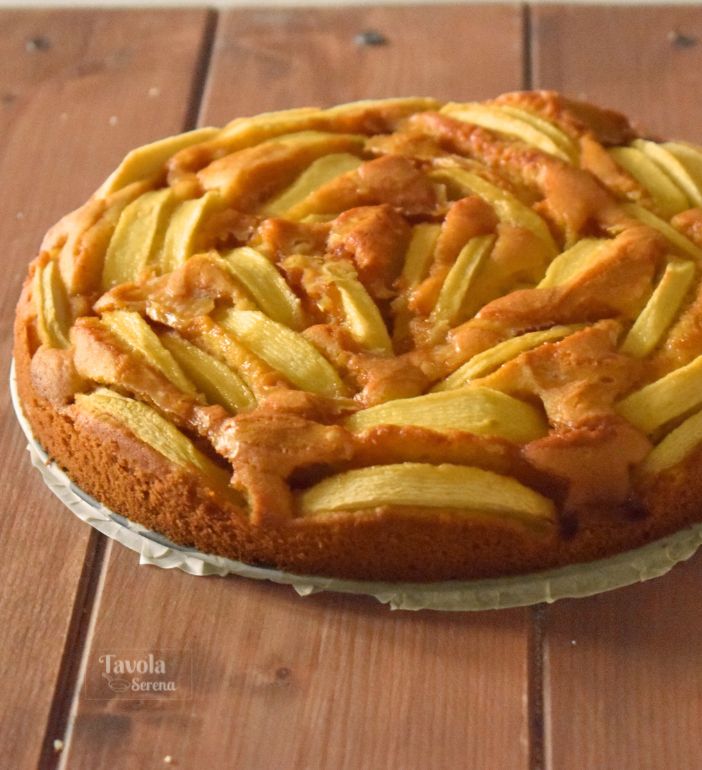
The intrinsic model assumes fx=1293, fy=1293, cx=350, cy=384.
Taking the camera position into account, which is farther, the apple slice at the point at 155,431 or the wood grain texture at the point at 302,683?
the apple slice at the point at 155,431

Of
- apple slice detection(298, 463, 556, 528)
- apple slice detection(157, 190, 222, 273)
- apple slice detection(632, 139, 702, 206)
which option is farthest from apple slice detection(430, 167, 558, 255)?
apple slice detection(298, 463, 556, 528)

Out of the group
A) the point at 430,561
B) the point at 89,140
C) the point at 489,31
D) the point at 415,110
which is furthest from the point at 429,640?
the point at 489,31

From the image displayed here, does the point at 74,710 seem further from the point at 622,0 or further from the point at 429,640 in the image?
the point at 622,0

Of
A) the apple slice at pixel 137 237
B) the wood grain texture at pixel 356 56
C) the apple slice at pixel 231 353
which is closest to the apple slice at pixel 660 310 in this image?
the apple slice at pixel 231 353

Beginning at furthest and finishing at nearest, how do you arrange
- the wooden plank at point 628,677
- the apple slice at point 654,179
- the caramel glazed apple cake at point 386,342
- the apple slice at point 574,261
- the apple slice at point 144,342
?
the apple slice at point 654,179 → the apple slice at point 574,261 → the apple slice at point 144,342 → the caramel glazed apple cake at point 386,342 → the wooden plank at point 628,677

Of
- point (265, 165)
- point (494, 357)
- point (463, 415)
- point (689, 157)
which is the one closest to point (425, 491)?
point (463, 415)

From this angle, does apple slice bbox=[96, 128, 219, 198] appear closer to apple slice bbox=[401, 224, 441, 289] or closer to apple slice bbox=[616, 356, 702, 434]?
apple slice bbox=[401, 224, 441, 289]

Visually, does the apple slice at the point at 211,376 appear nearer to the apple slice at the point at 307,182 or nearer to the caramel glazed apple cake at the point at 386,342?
the caramel glazed apple cake at the point at 386,342
